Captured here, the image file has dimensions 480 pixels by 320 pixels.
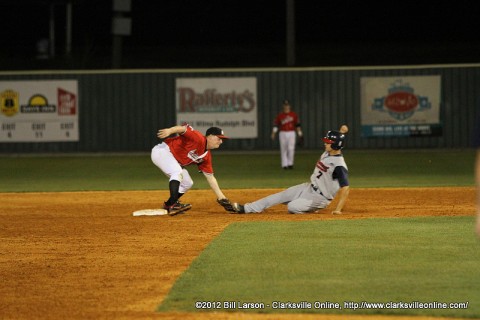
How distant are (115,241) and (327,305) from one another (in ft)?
15.0

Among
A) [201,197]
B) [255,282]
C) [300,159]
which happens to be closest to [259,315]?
[255,282]

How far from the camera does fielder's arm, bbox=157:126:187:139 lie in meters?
12.8

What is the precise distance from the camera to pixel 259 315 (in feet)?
23.9

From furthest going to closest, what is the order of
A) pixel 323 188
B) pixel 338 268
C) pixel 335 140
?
pixel 323 188 < pixel 335 140 < pixel 338 268

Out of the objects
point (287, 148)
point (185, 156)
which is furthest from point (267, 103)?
point (185, 156)

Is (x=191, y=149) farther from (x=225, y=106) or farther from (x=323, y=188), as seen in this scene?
(x=225, y=106)

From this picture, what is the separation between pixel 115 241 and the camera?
11531 mm

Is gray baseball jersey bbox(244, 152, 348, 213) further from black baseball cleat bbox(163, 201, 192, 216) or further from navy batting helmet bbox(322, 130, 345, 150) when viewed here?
black baseball cleat bbox(163, 201, 192, 216)

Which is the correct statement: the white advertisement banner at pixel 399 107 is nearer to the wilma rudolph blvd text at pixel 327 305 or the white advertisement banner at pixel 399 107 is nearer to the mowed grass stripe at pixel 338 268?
the mowed grass stripe at pixel 338 268

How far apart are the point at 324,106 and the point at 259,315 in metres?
24.4

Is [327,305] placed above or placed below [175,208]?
below

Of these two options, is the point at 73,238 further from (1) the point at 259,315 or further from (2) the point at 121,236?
(1) the point at 259,315

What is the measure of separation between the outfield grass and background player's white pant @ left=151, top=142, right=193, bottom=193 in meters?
5.43

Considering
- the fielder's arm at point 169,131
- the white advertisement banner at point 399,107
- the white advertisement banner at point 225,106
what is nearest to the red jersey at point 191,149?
the fielder's arm at point 169,131
